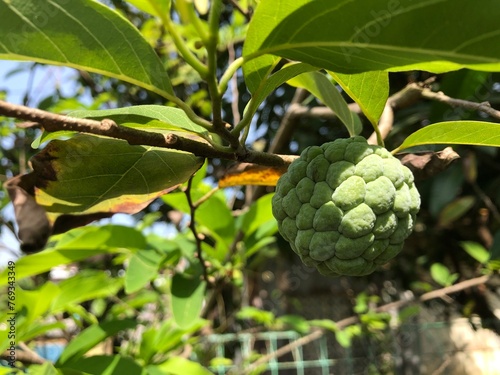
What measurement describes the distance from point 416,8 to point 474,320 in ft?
9.10

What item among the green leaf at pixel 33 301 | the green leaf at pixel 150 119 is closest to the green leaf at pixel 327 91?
the green leaf at pixel 150 119

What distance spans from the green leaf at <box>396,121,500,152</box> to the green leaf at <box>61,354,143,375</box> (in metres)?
0.86

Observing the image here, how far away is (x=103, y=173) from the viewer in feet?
2.35

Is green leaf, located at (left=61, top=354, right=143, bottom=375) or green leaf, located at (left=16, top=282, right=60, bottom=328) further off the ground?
green leaf, located at (left=16, top=282, right=60, bottom=328)

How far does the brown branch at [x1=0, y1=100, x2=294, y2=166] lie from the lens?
1.68 feet

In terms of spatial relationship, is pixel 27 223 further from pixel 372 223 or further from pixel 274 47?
pixel 372 223

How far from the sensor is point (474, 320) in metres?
2.87

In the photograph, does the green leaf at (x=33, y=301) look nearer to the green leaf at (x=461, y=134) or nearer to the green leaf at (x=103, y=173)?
the green leaf at (x=103, y=173)

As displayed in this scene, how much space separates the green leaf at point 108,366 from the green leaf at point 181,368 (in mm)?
271

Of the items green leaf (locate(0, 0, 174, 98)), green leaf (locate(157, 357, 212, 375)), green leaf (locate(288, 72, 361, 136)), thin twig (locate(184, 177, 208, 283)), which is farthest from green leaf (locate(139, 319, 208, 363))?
green leaf (locate(0, 0, 174, 98))

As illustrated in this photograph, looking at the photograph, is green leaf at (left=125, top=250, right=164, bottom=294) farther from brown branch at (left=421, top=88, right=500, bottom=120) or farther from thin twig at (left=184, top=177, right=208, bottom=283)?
brown branch at (left=421, top=88, right=500, bottom=120)

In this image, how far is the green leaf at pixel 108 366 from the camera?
1223 mm

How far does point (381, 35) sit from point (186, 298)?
1.06 m

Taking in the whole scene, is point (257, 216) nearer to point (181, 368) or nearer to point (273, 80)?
point (181, 368)
